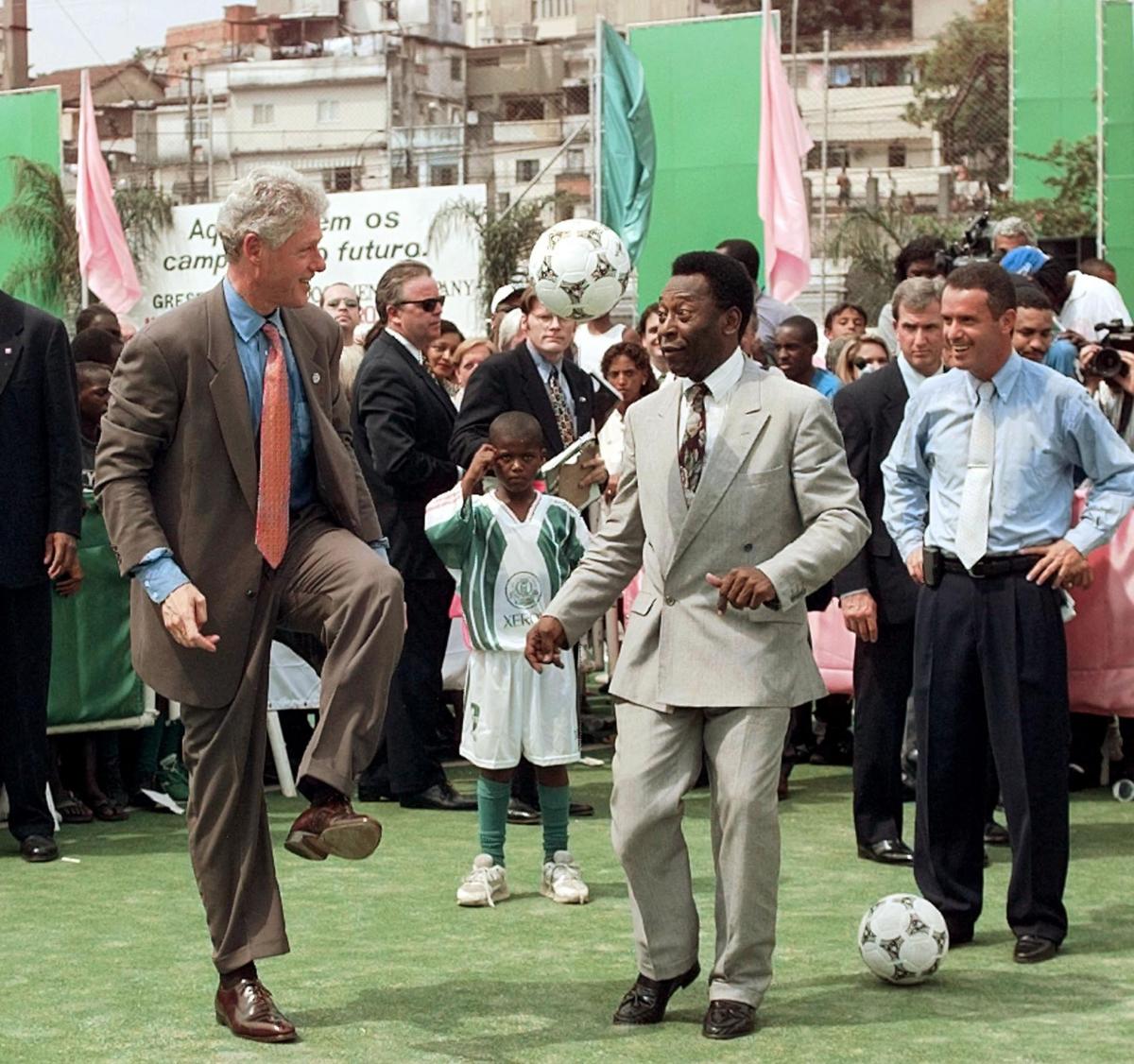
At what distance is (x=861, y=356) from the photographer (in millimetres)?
12312

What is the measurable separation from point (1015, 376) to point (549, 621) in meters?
1.91

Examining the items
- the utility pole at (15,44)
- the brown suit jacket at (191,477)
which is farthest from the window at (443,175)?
the brown suit jacket at (191,477)

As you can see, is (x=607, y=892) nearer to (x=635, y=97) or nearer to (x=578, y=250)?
(x=578, y=250)

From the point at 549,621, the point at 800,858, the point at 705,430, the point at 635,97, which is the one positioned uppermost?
the point at 635,97

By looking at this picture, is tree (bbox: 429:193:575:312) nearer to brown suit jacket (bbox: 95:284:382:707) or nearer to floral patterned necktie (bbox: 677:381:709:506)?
floral patterned necktie (bbox: 677:381:709:506)

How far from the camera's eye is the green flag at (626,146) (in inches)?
731

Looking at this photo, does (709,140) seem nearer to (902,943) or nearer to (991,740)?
(991,740)

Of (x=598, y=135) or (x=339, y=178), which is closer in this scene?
(x=598, y=135)

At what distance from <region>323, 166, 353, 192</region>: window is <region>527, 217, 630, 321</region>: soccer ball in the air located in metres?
46.3

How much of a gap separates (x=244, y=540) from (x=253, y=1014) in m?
1.22

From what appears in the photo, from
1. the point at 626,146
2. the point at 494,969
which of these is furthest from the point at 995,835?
the point at 626,146

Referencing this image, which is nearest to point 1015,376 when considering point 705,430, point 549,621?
point 705,430

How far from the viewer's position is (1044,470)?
6988 mm

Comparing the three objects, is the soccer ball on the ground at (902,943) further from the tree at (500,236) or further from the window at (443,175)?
the window at (443,175)
